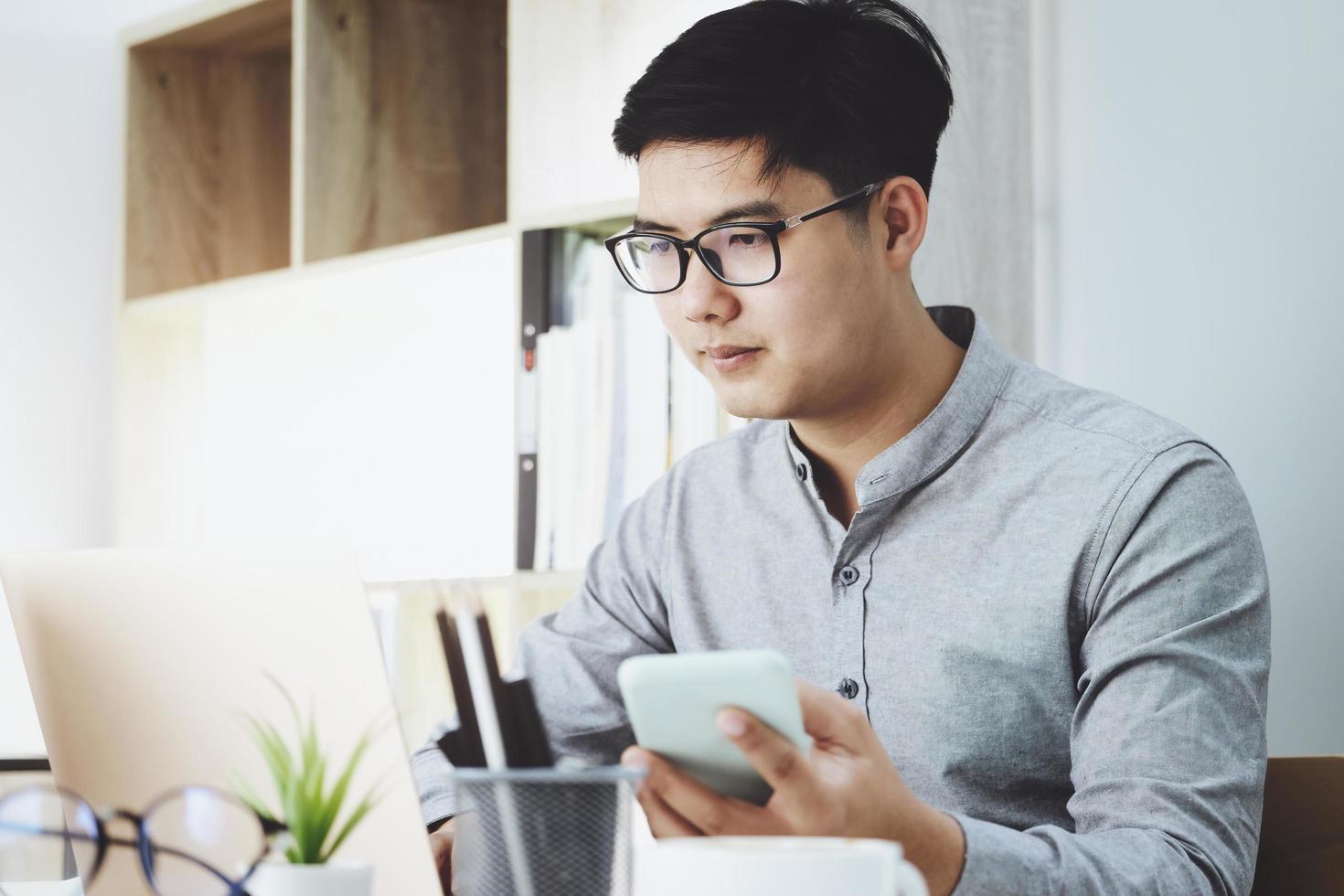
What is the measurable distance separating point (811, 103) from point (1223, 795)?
0.70 meters

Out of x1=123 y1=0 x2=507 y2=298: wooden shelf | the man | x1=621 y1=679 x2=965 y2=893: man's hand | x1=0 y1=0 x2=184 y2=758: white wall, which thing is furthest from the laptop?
x1=0 y1=0 x2=184 y2=758: white wall

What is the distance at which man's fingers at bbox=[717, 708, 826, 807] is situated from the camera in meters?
0.67

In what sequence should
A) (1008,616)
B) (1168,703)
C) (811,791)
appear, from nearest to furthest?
1. (811,791)
2. (1168,703)
3. (1008,616)

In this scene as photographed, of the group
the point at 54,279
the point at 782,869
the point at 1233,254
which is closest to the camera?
the point at 782,869

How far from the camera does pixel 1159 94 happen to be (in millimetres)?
1753

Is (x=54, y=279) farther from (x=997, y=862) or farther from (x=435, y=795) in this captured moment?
(x=997, y=862)

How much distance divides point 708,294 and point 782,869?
0.78 meters

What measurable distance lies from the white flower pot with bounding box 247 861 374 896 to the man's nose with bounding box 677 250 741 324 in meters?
0.72

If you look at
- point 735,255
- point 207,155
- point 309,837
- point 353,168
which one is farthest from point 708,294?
point 207,155

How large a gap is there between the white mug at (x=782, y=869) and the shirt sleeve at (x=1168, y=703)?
282mm

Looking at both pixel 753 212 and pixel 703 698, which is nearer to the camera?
pixel 703 698

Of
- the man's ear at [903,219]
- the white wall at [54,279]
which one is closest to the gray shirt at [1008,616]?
the man's ear at [903,219]

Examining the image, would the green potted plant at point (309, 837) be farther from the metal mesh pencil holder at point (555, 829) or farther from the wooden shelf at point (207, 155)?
the wooden shelf at point (207, 155)

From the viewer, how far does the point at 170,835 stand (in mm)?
811
